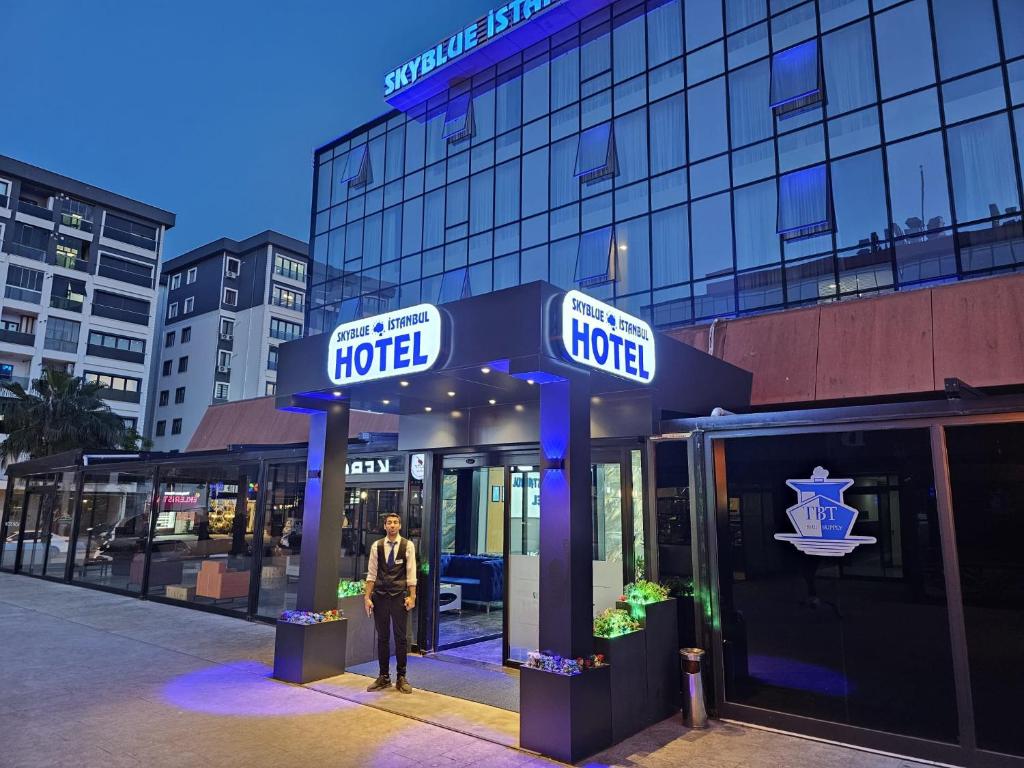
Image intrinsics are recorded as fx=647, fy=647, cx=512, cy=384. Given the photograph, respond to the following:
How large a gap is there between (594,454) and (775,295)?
980 cm

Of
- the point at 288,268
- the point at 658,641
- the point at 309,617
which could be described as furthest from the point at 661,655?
the point at 288,268

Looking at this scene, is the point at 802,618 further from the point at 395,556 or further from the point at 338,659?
the point at 338,659

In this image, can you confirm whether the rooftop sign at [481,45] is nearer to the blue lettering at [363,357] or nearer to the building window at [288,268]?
the blue lettering at [363,357]

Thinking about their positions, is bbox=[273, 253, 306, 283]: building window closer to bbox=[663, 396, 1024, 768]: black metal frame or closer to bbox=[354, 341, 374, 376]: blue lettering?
bbox=[354, 341, 374, 376]: blue lettering

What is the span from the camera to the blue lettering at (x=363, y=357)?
707 cm

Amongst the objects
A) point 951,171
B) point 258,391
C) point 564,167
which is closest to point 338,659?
point 951,171

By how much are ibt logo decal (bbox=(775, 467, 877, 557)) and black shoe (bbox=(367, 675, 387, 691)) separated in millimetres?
4587

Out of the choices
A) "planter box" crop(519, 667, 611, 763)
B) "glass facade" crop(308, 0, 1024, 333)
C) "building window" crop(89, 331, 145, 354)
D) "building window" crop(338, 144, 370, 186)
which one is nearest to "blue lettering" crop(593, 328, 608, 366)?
"planter box" crop(519, 667, 611, 763)

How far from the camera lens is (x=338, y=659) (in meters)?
7.94

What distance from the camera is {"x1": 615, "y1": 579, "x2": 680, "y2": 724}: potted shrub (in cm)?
639

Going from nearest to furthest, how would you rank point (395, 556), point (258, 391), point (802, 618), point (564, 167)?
point (802, 618) → point (395, 556) → point (564, 167) → point (258, 391)

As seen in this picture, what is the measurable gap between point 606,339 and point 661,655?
3.26 metres

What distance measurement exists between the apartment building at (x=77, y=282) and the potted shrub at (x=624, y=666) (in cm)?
4554

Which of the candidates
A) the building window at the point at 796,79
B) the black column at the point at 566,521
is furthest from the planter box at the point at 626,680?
the building window at the point at 796,79
